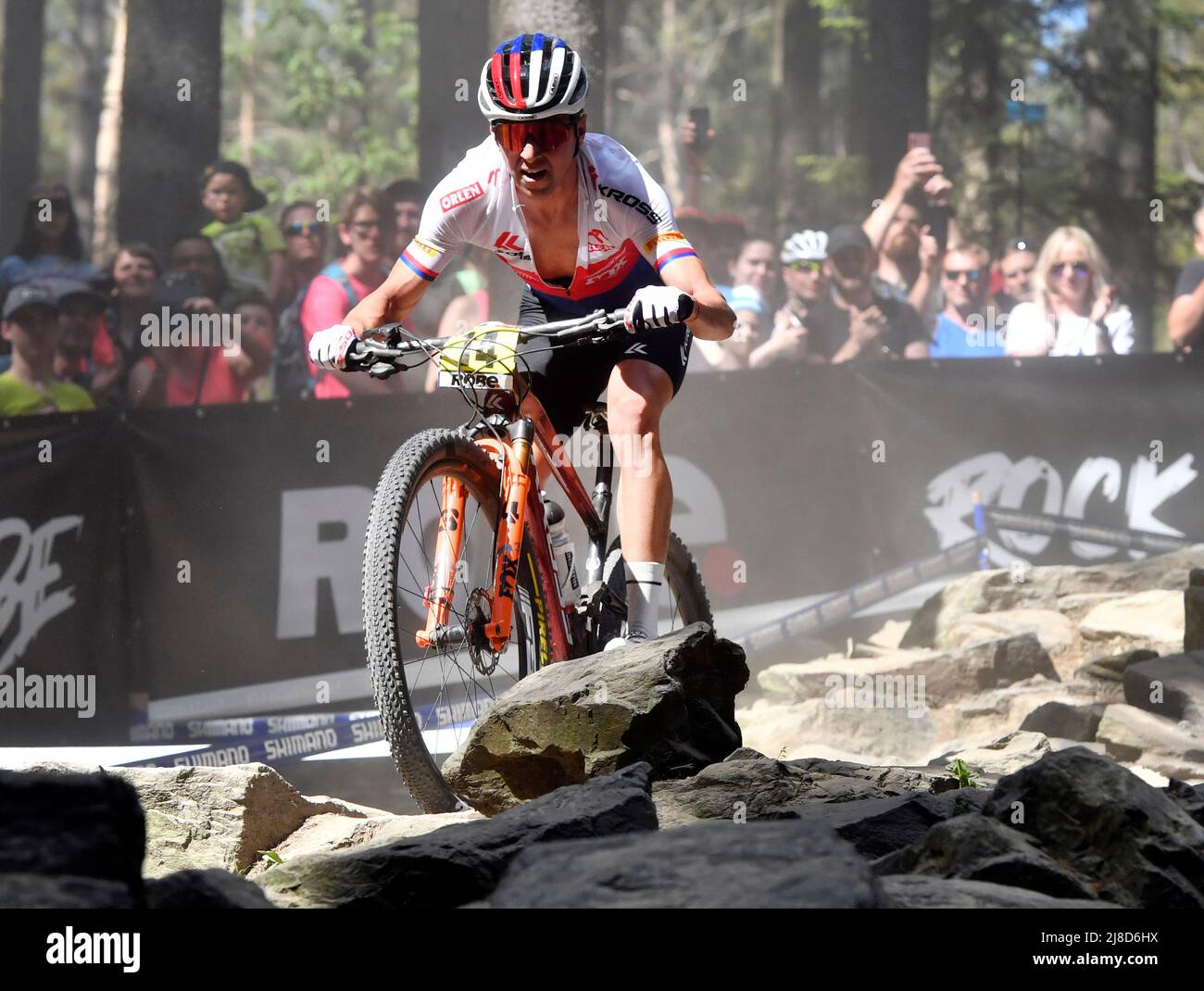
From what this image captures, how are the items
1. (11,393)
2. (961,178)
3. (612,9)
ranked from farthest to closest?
(612,9) → (961,178) → (11,393)

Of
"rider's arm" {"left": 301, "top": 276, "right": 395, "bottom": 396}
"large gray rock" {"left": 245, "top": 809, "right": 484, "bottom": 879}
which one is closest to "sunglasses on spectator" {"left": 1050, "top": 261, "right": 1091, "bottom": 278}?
"rider's arm" {"left": 301, "top": 276, "right": 395, "bottom": 396}

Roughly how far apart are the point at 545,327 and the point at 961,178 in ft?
39.0

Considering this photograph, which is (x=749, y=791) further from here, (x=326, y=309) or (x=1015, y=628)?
(x=326, y=309)

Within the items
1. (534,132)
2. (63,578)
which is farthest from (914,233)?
(63,578)

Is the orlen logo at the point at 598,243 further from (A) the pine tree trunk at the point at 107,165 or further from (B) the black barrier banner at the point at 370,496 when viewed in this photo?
(A) the pine tree trunk at the point at 107,165

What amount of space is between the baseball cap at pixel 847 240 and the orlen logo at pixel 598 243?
4.43 metres

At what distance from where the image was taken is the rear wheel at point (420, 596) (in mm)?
4074

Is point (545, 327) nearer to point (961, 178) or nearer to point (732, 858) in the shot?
point (732, 858)

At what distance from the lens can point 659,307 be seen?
417cm

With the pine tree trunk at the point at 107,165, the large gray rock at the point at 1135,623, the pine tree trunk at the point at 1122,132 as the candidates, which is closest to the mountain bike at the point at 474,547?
the large gray rock at the point at 1135,623

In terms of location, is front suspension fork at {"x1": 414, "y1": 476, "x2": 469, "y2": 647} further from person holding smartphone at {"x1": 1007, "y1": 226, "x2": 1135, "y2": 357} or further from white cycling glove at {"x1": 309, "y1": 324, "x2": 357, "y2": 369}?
person holding smartphone at {"x1": 1007, "y1": 226, "x2": 1135, "y2": 357}

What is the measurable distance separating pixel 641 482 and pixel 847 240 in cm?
487
